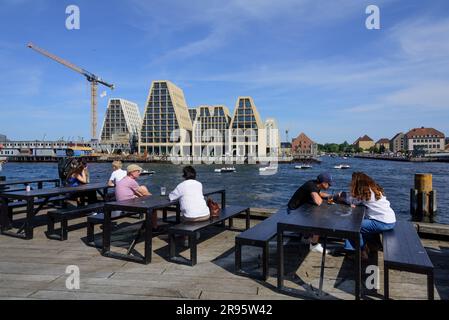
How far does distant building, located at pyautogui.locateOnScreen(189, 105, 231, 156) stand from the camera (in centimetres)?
11381

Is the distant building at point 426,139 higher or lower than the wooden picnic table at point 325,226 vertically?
higher

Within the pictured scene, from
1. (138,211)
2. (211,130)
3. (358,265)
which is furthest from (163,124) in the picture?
(358,265)

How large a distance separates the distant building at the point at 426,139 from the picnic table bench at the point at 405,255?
172m

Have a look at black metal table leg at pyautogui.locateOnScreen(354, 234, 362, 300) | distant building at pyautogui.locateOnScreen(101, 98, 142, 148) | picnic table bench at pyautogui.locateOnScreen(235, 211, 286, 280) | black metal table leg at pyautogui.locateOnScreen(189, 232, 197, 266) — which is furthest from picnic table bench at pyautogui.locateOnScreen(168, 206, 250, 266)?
distant building at pyautogui.locateOnScreen(101, 98, 142, 148)

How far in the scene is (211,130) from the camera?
116062 millimetres

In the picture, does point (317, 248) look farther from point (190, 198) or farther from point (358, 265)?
point (190, 198)

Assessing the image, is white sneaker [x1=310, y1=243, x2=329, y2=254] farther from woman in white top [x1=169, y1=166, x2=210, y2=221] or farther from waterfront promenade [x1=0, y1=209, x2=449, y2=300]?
woman in white top [x1=169, y1=166, x2=210, y2=221]

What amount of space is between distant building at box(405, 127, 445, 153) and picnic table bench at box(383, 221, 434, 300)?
171806 millimetres

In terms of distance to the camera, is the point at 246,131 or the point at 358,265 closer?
the point at 358,265

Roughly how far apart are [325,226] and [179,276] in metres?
1.99

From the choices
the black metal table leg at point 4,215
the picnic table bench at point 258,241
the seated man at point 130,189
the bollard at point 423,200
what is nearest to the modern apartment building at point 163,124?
the bollard at point 423,200

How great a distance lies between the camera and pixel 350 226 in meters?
3.74

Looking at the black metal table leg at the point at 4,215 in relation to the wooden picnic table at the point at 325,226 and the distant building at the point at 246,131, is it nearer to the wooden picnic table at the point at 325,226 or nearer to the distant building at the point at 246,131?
the wooden picnic table at the point at 325,226

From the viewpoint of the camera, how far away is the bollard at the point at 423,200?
17.7 metres
